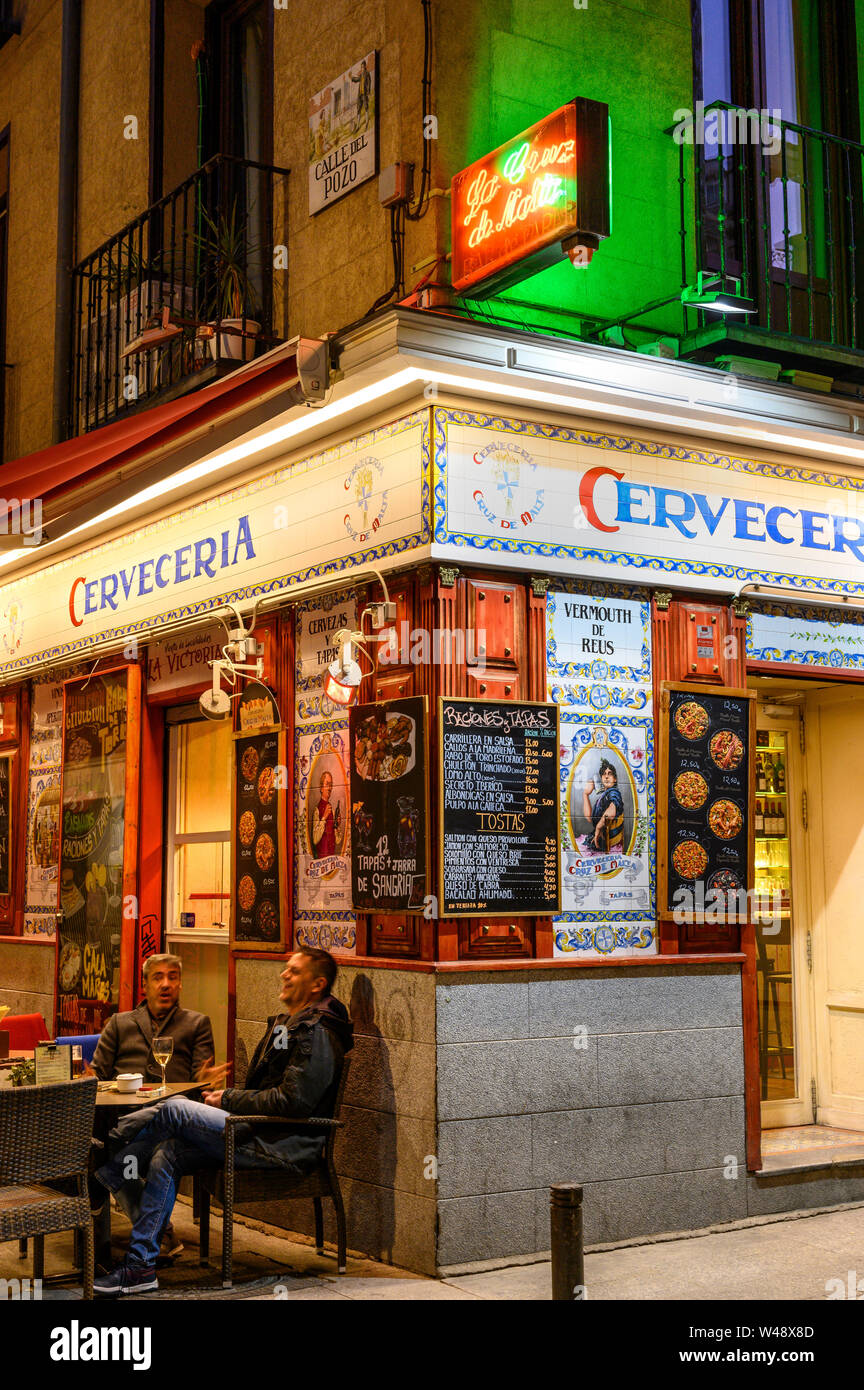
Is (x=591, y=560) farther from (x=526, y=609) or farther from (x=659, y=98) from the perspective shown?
(x=659, y=98)

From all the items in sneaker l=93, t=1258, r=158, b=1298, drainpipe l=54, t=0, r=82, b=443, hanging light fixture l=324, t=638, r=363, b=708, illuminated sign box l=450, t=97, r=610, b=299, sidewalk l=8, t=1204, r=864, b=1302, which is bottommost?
sidewalk l=8, t=1204, r=864, b=1302

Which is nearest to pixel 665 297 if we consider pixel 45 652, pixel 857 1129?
pixel 857 1129

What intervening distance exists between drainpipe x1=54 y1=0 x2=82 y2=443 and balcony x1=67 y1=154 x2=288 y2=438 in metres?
0.08

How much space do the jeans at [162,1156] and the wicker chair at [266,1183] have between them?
57mm

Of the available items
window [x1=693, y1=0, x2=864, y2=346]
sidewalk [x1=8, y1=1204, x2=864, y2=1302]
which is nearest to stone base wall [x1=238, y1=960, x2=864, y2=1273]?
sidewalk [x1=8, y1=1204, x2=864, y2=1302]

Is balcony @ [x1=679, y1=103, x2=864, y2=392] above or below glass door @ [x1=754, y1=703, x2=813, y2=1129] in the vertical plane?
above

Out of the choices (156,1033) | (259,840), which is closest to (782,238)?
(259,840)

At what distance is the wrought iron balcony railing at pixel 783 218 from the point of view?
8.40 m

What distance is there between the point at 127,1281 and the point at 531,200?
5276mm

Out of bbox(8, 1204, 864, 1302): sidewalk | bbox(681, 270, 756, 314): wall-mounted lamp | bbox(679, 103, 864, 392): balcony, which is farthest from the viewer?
bbox(679, 103, 864, 392): balcony

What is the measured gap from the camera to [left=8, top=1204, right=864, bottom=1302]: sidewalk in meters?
6.46

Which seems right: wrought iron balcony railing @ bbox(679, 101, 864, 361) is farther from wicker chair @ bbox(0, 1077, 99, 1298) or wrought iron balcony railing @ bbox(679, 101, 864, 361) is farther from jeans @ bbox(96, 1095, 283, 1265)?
wicker chair @ bbox(0, 1077, 99, 1298)

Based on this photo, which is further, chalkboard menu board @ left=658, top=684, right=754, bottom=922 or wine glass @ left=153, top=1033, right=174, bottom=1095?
chalkboard menu board @ left=658, top=684, right=754, bottom=922

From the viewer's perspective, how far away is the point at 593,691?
25.2 ft
